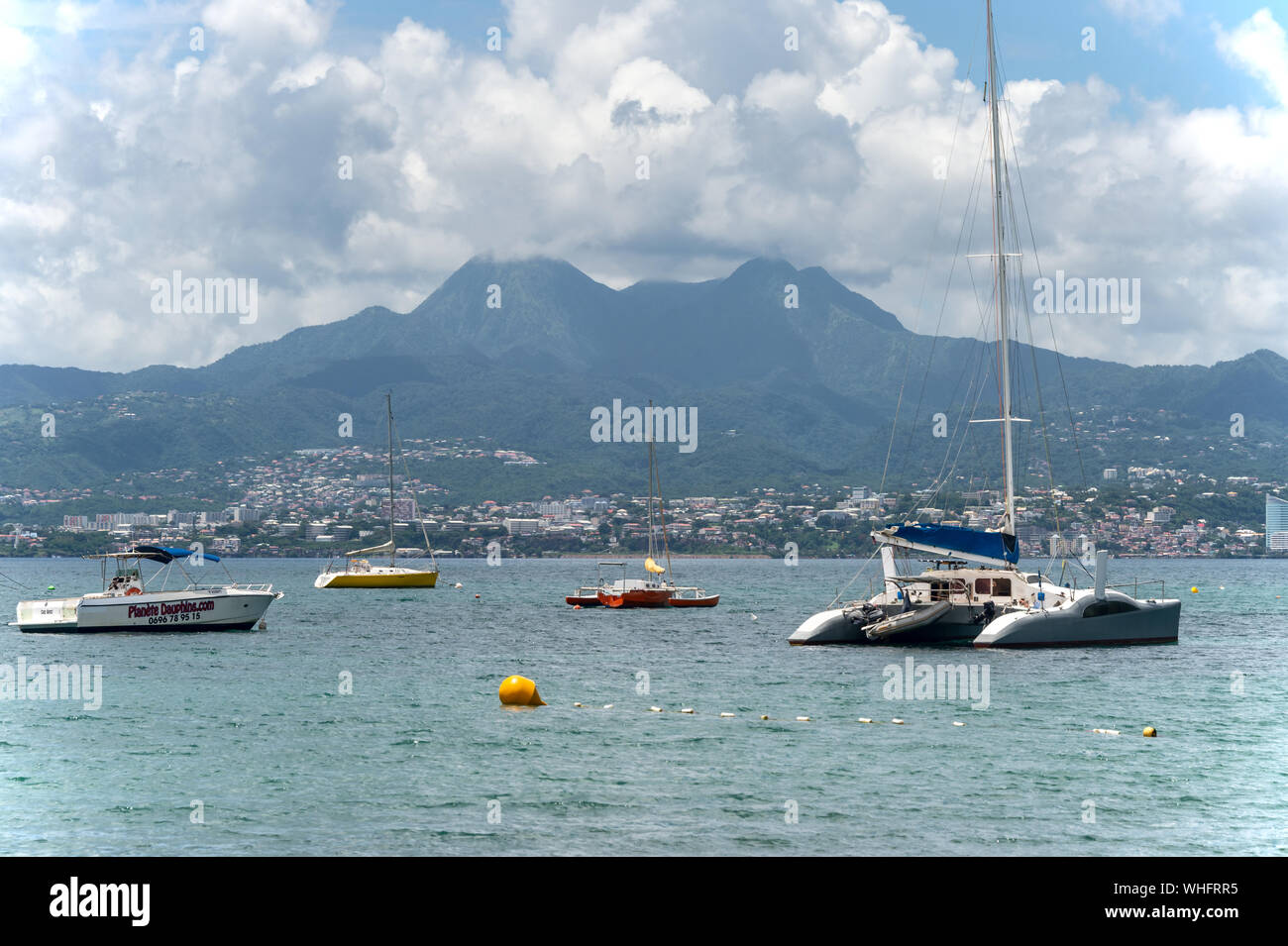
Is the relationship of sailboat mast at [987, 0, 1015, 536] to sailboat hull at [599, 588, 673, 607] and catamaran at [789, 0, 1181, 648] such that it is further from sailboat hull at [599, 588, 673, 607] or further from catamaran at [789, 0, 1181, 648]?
sailboat hull at [599, 588, 673, 607]

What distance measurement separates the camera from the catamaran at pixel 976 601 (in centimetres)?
5291

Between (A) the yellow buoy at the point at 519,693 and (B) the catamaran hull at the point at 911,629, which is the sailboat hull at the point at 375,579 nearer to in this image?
(B) the catamaran hull at the point at 911,629

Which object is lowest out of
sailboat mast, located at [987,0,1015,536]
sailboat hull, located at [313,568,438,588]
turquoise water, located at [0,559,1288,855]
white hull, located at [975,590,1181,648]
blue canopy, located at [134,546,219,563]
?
sailboat hull, located at [313,568,438,588]

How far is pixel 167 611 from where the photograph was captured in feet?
211

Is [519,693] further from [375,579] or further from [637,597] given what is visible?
[375,579]

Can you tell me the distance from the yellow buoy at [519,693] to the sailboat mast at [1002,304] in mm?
25113

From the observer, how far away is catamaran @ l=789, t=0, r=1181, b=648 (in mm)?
52906

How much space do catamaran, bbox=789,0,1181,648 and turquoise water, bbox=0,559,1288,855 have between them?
1.06 meters

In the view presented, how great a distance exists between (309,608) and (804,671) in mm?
59546

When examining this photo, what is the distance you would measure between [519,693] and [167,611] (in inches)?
1260

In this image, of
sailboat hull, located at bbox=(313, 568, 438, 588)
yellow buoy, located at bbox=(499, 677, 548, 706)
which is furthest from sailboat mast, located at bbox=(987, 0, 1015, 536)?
sailboat hull, located at bbox=(313, 568, 438, 588)
